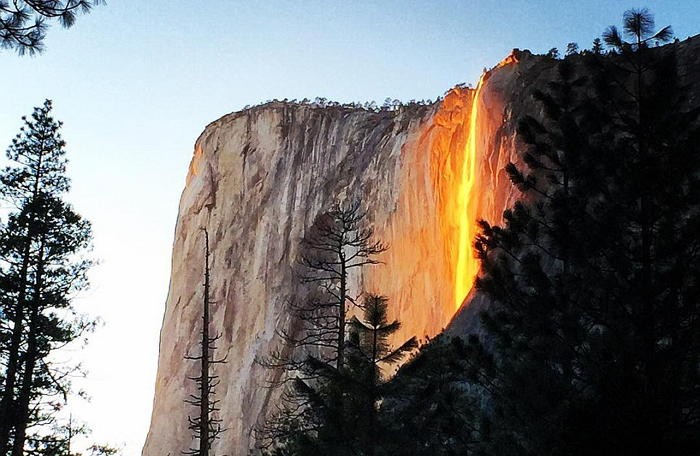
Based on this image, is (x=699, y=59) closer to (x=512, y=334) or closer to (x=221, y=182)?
(x=512, y=334)

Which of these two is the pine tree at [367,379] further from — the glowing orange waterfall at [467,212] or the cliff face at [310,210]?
the glowing orange waterfall at [467,212]

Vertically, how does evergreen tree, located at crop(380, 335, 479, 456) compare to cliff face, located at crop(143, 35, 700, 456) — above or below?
below

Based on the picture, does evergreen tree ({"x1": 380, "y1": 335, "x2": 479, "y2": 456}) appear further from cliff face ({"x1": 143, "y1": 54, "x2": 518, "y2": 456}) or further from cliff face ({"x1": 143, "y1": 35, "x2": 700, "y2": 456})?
cliff face ({"x1": 143, "y1": 54, "x2": 518, "y2": 456})

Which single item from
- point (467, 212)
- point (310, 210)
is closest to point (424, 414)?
point (467, 212)

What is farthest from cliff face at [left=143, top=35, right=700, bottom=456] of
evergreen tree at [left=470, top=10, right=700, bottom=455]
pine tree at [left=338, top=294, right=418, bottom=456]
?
evergreen tree at [left=470, top=10, right=700, bottom=455]

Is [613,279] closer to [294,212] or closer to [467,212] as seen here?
[467,212]

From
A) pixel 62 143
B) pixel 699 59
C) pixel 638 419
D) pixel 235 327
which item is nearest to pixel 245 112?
pixel 235 327
